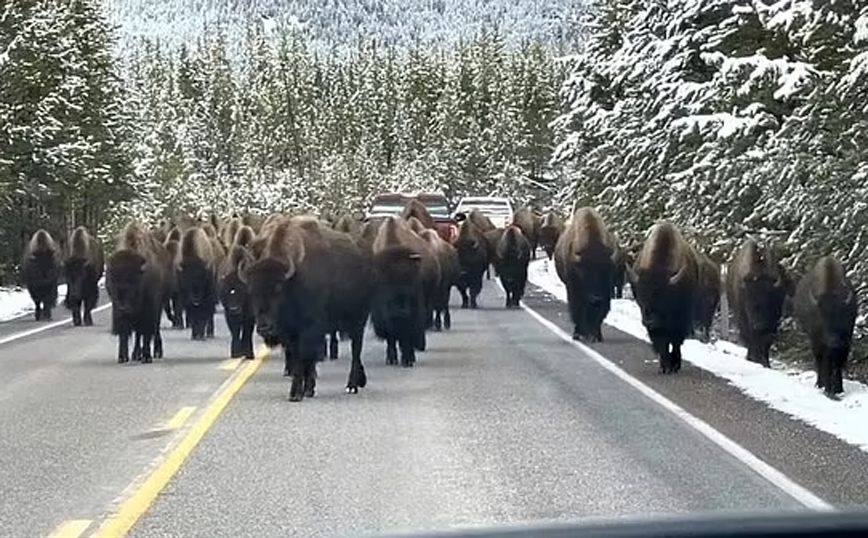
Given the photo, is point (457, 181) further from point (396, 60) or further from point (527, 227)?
point (527, 227)

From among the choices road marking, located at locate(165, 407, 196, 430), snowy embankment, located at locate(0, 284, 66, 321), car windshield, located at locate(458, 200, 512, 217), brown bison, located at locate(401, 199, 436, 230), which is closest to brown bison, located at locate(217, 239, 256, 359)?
road marking, located at locate(165, 407, 196, 430)

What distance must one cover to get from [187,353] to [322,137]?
12385 centimetres

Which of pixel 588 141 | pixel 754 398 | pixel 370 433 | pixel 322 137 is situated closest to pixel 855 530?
pixel 370 433

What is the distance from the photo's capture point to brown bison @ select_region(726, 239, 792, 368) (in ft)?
60.6

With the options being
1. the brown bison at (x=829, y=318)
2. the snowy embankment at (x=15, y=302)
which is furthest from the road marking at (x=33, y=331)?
the brown bison at (x=829, y=318)

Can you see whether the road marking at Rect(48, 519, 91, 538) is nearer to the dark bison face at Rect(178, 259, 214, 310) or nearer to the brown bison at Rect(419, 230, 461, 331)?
the brown bison at Rect(419, 230, 461, 331)

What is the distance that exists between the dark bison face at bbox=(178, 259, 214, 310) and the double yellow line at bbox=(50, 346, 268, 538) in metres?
6.84

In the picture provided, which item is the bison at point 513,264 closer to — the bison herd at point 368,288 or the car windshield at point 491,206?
the bison herd at point 368,288

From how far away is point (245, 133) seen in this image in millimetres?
142875

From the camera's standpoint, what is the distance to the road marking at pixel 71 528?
799 cm

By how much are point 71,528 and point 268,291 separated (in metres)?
6.35

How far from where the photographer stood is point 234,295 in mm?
18844

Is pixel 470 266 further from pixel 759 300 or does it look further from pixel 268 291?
pixel 268 291

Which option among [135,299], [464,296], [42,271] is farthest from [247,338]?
[464,296]
